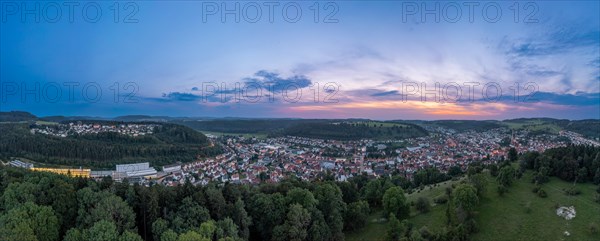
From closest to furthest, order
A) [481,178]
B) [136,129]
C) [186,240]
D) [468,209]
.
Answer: [186,240]
[468,209]
[481,178]
[136,129]

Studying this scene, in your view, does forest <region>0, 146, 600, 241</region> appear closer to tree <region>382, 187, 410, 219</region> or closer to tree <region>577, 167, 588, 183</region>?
tree <region>382, 187, 410, 219</region>

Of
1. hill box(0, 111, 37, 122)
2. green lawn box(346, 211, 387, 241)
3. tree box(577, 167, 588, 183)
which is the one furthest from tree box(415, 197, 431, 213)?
hill box(0, 111, 37, 122)

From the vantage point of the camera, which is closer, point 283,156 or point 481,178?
point 481,178

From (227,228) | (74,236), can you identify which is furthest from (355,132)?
(74,236)

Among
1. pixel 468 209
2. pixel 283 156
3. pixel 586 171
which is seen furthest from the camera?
pixel 283 156

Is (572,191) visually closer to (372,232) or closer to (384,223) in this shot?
(384,223)

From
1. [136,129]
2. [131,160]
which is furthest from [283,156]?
[136,129]

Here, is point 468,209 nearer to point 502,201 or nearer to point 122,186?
point 502,201

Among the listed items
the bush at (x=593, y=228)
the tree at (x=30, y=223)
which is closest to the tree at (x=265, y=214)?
the tree at (x=30, y=223)
